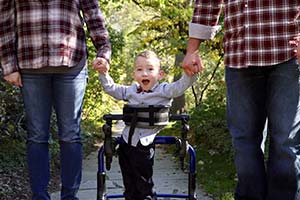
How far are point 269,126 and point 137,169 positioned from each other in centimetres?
99

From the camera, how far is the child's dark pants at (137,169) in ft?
10.7

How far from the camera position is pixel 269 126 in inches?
102

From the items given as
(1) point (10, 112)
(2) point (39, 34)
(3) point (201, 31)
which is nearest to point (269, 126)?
(3) point (201, 31)

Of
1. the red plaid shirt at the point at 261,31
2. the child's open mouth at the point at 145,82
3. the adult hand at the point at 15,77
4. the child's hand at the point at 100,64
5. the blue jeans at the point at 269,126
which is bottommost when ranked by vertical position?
the blue jeans at the point at 269,126

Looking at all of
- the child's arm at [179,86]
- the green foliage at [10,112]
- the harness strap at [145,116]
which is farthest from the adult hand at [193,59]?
the green foliage at [10,112]

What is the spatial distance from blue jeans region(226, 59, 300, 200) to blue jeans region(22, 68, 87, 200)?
879 mm

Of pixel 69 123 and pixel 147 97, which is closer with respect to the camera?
pixel 69 123

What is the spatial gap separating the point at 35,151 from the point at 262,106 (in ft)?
4.24

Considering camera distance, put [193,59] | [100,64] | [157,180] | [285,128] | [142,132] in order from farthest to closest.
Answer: [157,180] < [142,132] < [100,64] < [193,59] < [285,128]

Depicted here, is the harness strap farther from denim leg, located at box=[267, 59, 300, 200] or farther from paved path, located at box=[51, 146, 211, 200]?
paved path, located at box=[51, 146, 211, 200]

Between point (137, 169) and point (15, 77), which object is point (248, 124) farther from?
point (15, 77)

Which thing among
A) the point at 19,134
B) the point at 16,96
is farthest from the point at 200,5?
the point at 19,134

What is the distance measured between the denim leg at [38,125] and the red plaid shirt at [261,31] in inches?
41.5

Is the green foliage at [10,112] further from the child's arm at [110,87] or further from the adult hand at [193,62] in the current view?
the adult hand at [193,62]
